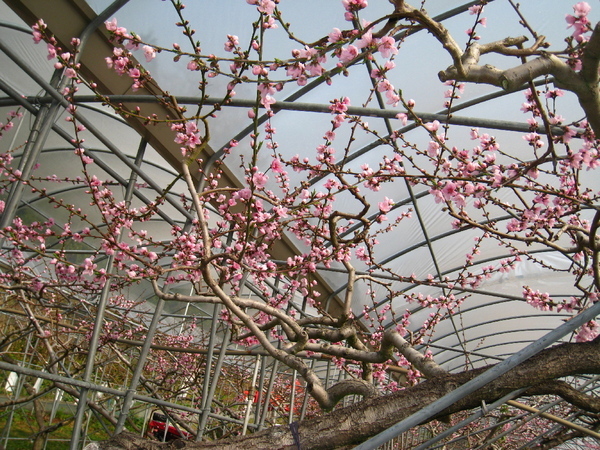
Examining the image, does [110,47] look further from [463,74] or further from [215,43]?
[463,74]

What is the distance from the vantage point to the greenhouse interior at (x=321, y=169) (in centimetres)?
187

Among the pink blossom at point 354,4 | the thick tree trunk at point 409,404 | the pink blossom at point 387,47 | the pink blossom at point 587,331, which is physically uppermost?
the pink blossom at point 354,4

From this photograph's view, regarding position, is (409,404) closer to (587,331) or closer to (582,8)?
(582,8)

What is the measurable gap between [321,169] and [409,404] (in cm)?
273

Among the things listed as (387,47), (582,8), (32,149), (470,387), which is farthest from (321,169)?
(470,387)

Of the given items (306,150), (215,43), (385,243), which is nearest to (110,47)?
(215,43)

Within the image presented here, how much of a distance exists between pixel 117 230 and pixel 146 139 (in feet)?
4.40

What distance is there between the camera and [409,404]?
6.03 ft

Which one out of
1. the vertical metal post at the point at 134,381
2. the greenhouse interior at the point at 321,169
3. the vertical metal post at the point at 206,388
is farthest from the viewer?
the vertical metal post at the point at 206,388

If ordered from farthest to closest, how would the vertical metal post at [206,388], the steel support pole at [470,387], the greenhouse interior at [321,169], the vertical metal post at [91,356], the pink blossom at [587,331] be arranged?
the vertical metal post at [206,388], the vertical metal post at [91,356], the pink blossom at [587,331], the greenhouse interior at [321,169], the steel support pole at [470,387]

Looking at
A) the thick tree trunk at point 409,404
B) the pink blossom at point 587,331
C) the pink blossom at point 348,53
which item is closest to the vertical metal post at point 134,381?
the thick tree trunk at point 409,404

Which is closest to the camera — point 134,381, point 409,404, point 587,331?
point 409,404

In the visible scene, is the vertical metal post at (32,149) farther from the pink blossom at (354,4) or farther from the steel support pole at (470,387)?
the steel support pole at (470,387)

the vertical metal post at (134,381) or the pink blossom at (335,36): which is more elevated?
Answer: the pink blossom at (335,36)
